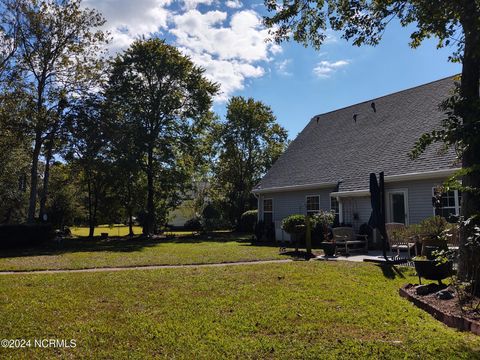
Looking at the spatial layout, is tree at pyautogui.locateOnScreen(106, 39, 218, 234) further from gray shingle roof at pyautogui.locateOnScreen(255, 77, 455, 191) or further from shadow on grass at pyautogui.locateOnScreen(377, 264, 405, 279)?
shadow on grass at pyautogui.locateOnScreen(377, 264, 405, 279)

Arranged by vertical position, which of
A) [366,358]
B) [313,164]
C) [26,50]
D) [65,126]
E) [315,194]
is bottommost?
[366,358]

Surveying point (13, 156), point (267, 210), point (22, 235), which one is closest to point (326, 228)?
point (267, 210)

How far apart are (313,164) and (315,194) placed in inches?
77.3

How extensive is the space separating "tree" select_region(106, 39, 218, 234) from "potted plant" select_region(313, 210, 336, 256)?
47.9ft

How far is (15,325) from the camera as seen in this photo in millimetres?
5246

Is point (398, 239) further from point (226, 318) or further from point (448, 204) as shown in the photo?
point (226, 318)

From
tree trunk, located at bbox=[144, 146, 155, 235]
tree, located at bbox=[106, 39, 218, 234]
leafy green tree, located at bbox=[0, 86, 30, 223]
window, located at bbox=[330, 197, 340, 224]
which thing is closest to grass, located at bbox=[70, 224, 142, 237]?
tree trunk, located at bbox=[144, 146, 155, 235]

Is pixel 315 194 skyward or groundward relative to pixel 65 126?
groundward

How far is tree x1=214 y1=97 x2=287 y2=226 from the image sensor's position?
3922 centimetres

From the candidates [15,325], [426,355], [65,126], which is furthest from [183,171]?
[426,355]

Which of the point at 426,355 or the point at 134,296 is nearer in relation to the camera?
the point at 426,355

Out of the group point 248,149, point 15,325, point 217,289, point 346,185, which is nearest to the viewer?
point 15,325

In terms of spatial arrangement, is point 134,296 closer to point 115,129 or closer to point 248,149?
point 115,129

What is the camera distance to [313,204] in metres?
19.5
